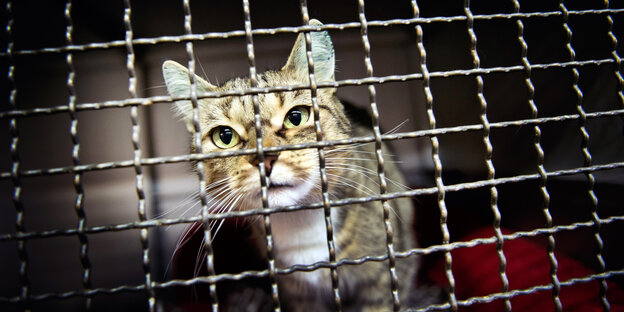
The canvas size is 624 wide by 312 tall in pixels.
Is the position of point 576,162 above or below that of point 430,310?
above

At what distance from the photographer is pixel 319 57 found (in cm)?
129

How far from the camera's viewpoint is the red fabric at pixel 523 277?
106 cm

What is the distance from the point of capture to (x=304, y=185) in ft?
3.31

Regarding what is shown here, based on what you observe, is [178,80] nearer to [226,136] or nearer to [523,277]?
[226,136]

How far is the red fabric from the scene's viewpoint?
1056mm

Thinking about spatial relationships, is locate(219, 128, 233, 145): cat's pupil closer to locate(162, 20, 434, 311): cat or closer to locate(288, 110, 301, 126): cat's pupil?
locate(162, 20, 434, 311): cat

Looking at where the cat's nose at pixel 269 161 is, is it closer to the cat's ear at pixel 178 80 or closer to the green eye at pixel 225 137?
the green eye at pixel 225 137

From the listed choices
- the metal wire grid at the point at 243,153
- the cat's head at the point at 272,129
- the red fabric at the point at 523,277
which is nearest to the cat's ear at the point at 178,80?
the cat's head at the point at 272,129

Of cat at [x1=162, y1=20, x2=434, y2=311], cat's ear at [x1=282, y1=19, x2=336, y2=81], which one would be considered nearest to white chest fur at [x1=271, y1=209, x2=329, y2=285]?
cat at [x1=162, y1=20, x2=434, y2=311]

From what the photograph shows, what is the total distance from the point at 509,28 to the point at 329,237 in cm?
129

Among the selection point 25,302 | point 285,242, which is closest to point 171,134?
point 285,242

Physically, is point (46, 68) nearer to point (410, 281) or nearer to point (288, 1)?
point (288, 1)

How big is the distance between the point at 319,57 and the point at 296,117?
28 cm

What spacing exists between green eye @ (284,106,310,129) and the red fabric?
2.72ft
